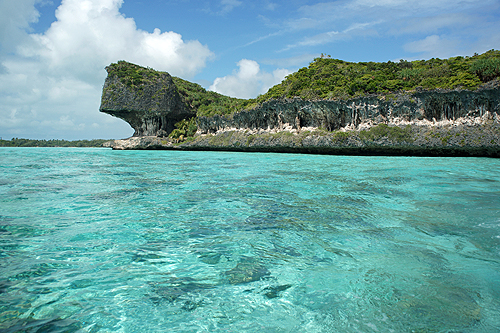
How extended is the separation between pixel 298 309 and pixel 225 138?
39125 millimetres

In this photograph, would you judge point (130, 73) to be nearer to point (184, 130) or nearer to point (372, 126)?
point (184, 130)

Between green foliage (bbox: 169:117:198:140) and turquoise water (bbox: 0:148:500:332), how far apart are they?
45.4m

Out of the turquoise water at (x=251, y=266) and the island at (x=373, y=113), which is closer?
the turquoise water at (x=251, y=266)

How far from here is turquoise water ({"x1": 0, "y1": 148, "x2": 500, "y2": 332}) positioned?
2.34 m

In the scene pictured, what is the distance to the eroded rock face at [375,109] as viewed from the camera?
22.3m

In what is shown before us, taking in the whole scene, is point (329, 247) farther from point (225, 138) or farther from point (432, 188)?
point (225, 138)

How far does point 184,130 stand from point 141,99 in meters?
9.46

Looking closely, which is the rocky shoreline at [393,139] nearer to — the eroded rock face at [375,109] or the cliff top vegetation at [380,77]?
the eroded rock face at [375,109]

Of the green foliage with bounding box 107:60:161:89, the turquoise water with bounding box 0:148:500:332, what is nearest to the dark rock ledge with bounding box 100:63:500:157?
the green foliage with bounding box 107:60:161:89

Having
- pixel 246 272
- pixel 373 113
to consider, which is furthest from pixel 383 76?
pixel 246 272

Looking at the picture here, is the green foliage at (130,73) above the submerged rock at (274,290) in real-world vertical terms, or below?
above

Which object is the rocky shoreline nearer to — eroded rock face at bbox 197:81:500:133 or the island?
the island

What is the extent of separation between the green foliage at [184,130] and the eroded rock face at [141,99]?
2.46 m

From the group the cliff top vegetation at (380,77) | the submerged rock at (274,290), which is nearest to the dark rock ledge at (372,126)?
the cliff top vegetation at (380,77)
